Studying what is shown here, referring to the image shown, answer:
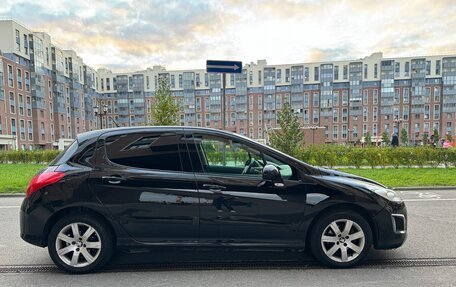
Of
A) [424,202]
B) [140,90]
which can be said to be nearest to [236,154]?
[424,202]

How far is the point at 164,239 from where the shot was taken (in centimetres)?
332

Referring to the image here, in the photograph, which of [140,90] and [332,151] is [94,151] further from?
[140,90]

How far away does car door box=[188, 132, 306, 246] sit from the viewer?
3.27 m

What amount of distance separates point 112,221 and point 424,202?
7.13 m

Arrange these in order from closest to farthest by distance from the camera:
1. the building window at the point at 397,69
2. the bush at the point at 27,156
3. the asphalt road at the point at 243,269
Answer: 1. the asphalt road at the point at 243,269
2. the bush at the point at 27,156
3. the building window at the point at 397,69

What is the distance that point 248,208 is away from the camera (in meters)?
3.28

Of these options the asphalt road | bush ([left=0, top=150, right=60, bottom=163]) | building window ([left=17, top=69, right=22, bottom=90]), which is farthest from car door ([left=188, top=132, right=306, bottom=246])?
building window ([left=17, top=69, right=22, bottom=90])

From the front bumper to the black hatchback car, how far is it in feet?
0.04

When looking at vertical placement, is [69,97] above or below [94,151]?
above

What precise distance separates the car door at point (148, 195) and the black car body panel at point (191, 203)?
12 millimetres

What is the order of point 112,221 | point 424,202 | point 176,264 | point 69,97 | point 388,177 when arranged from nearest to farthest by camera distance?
1. point 112,221
2. point 176,264
3. point 424,202
4. point 388,177
5. point 69,97

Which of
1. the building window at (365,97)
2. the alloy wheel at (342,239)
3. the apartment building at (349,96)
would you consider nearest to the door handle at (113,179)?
the alloy wheel at (342,239)

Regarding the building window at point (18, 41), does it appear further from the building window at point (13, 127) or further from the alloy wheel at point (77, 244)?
the alloy wheel at point (77, 244)

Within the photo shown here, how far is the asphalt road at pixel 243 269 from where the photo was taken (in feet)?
10.0
